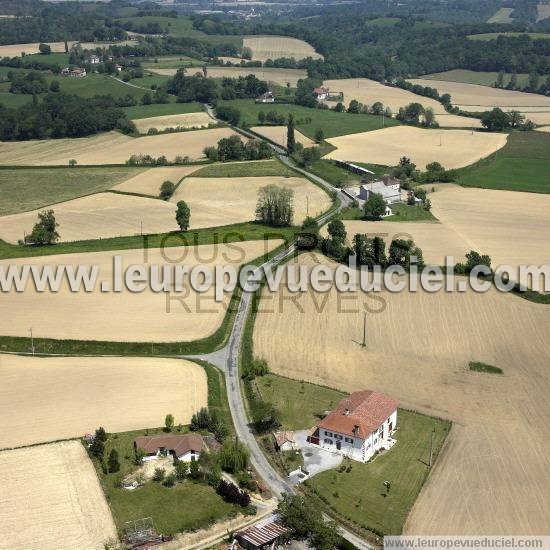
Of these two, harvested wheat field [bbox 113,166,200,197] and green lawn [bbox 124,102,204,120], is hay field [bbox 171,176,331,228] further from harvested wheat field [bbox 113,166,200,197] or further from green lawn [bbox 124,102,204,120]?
green lawn [bbox 124,102,204,120]

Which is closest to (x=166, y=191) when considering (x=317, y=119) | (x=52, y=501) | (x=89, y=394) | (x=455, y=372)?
(x=317, y=119)

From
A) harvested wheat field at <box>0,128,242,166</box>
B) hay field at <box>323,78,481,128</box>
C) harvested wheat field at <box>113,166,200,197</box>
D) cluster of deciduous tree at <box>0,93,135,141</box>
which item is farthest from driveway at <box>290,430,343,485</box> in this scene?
hay field at <box>323,78,481,128</box>

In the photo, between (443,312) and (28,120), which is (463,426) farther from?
(28,120)

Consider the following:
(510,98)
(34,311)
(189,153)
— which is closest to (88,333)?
(34,311)

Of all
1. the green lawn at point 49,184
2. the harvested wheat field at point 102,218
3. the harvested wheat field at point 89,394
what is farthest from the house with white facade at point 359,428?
the green lawn at point 49,184

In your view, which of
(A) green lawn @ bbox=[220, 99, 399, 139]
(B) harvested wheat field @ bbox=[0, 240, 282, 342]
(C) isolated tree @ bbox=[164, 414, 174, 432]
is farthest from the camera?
(A) green lawn @ bbox=[220, 99, 399, 139]

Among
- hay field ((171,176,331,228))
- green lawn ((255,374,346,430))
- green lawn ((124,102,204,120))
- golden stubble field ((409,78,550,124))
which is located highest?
golden stubble field ((409,78,550,124))

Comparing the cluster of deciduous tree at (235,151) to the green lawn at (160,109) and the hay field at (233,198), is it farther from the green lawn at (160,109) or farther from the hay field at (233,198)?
the green lawn at (160,109)

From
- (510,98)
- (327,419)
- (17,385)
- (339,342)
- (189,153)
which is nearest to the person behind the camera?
(327,419)
